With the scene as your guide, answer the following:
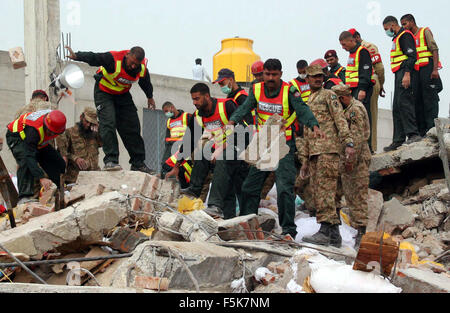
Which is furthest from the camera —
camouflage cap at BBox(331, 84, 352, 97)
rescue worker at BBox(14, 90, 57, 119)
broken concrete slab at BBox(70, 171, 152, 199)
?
rescue worker at BBox(14, 90, 57, 119)

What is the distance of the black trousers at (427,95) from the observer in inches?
309

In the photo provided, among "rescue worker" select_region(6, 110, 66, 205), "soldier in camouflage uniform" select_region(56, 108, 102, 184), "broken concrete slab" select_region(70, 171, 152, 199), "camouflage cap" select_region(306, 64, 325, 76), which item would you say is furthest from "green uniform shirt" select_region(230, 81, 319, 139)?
"soldier in camouflage uniform" select_region(56, 108, 102, 184)

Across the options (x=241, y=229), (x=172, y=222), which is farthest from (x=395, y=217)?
(x=172, y=222)

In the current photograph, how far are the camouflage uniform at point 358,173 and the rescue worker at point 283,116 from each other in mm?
811

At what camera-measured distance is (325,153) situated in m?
5.45

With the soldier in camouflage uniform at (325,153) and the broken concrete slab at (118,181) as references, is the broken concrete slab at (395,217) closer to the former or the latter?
the soldier in camouflage uniform at (325,153)

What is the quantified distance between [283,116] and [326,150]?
52cm

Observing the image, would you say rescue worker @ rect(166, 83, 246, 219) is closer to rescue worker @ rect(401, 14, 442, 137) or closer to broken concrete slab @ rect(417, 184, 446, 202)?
broken concrete slab @ rect(417, 184, 446, 202)

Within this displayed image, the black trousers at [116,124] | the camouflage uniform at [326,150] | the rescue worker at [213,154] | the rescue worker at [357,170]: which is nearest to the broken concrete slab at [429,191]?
the rescue worker at [357,170]

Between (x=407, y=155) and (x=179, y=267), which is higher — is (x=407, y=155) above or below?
above

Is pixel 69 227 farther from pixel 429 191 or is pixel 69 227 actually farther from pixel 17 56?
pixel 429 191

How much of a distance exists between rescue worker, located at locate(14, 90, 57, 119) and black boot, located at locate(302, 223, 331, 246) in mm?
3604

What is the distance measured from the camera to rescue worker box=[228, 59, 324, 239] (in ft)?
17.7
